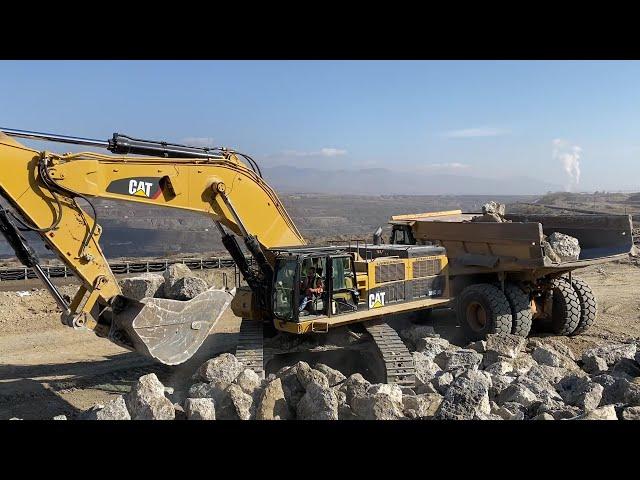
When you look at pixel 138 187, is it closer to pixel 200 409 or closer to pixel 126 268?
pixel 200 409

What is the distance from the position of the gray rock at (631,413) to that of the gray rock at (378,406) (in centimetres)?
226

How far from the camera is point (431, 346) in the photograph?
31.2 feet

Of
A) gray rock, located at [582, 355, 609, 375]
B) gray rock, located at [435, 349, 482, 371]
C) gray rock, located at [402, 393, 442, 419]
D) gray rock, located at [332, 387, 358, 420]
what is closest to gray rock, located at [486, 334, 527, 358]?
gray rock, located at [435, 349, 482, 371]

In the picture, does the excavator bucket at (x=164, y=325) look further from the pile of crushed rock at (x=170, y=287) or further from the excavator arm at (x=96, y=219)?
the pile of crushed rock at (x=170, y=287)

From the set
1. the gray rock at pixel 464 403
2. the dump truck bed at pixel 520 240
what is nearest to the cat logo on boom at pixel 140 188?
the gray rock at pixel 464 403

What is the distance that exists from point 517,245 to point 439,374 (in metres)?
3.73

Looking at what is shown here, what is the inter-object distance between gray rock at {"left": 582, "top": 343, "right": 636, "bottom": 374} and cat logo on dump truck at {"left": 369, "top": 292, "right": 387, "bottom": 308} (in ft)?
11.2

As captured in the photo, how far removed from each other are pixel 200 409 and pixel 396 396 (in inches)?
84.5

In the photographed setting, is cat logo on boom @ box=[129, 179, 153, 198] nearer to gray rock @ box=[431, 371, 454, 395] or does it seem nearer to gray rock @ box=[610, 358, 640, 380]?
gray rock @ box=[431, 371, 454, 395]

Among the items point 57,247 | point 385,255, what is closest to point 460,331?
point 385,255

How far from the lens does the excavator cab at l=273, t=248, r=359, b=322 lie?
7.98 m

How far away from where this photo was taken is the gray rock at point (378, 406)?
5.88 m

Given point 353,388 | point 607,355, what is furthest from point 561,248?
point 353,388

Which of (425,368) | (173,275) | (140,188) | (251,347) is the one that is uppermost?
(140,188)
